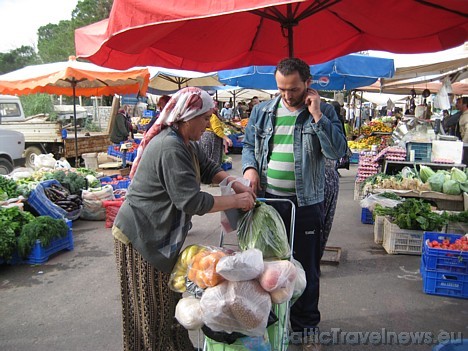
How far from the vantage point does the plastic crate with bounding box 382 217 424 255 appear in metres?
5.34

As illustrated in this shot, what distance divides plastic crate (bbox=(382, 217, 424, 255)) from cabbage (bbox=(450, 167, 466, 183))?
1.60m

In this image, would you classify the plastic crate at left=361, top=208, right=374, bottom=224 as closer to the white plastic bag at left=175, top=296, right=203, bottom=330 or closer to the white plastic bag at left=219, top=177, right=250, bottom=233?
the white plastic bag at left=219, top=177, right=250, bottom=233

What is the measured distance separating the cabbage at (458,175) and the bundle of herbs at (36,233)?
242 inches

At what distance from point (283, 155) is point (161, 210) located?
1070 mm

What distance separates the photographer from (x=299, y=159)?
2.81 meters

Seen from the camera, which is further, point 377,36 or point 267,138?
point 377,36

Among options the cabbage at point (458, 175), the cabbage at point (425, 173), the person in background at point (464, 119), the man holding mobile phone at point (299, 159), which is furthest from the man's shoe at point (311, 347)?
the person in background at point (464, 119)

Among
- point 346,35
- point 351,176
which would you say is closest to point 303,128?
point 346,35

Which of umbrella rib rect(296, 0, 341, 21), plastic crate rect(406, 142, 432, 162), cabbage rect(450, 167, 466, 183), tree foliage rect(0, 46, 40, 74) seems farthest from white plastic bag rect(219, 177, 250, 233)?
tree foliage rect(0, 46, 40, 74)

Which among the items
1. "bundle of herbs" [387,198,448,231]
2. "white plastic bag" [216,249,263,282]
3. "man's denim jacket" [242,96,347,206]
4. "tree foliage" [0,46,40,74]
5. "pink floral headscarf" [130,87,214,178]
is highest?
"tree foliage" [0,46,40,74]

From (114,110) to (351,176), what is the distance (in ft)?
29.0

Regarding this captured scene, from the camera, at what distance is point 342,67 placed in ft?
23.4

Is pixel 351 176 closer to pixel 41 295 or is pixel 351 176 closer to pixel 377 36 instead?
pixel 377 36

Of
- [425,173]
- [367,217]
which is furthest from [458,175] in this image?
[367,217]
